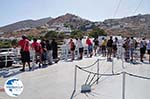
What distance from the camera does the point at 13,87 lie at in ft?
30.4

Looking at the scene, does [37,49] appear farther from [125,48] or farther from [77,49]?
→ [125,48]

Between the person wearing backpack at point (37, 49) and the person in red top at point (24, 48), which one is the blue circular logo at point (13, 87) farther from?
the person wearing backpack at point (37, 49)

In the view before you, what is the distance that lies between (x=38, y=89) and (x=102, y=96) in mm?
2026

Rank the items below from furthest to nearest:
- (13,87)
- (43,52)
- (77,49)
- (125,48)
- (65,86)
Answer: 1. (77,49)
2. (125,48)
3. (43,52)
4. (65,86)
5. (13,87)

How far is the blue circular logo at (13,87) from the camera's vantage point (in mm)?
8617

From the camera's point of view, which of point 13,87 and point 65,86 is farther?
point 65,86

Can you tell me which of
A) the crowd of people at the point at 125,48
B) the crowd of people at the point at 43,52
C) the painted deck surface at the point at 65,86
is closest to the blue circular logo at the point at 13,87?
the painted deck surface at the point at 65,86

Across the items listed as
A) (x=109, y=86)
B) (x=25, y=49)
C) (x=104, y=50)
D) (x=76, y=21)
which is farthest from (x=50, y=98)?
(x=76, y=21)

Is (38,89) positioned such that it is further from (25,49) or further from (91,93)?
(25,49)

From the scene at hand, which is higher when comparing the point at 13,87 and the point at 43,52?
the point at 43,52

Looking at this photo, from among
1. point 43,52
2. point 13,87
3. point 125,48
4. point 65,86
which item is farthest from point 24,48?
point 125,48

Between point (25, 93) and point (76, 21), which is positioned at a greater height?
point (76, 21)

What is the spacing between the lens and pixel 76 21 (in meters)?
127

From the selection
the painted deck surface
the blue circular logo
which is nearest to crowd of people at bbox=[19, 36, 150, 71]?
the painted deck surface
